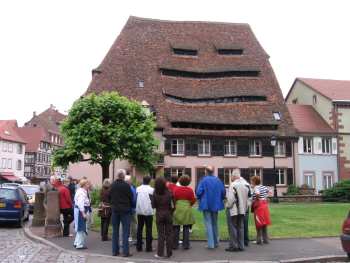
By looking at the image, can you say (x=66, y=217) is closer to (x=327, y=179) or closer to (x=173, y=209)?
(x=173, y=209)

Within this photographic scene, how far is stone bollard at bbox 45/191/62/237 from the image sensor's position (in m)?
15.8

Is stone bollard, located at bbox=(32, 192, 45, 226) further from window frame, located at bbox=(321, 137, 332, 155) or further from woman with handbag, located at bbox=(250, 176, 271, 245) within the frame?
window frame, located at bbox=(321, 137, 332, 155)

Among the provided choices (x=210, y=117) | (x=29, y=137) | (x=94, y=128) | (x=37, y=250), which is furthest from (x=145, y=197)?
(x=29, y=137)

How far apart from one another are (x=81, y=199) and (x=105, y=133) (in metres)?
13.4

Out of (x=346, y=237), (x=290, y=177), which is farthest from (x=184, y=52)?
(x=346, y=237)

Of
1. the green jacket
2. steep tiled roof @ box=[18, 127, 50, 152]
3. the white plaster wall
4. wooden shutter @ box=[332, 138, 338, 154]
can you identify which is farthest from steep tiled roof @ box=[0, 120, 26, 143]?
the green jacket

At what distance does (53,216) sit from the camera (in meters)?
16.0

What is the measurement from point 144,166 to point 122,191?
56.1 ft

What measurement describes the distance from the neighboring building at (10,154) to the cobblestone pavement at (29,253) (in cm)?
6220

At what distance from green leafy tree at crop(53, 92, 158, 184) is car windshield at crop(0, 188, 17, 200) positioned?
679 centimetres

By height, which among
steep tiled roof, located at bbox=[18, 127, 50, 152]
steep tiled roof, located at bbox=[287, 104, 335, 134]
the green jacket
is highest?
steep tiled roof, located at bbox=[18, 127, 50, 152]

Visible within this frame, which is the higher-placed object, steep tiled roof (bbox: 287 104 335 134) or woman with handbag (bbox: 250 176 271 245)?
steep tiled roof (bbox: 287 104 335 134)

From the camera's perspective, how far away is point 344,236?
11.3m

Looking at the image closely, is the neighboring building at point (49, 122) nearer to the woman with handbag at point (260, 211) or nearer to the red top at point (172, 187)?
the woman with handbag at point (260, 211)
